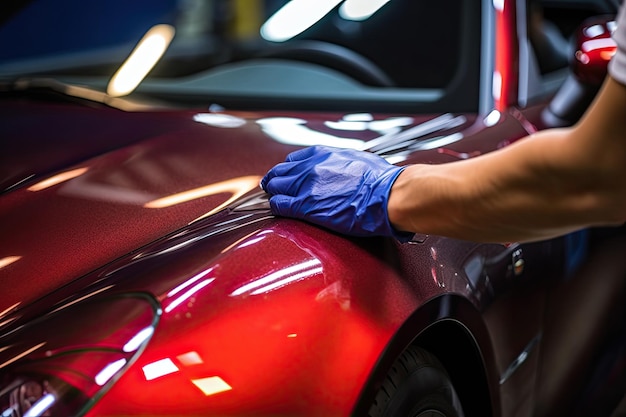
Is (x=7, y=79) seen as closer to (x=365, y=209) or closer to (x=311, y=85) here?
(x=311, y=85)

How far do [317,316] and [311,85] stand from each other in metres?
1.02

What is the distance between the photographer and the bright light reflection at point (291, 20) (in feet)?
7.34

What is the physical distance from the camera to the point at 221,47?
236 centimetres

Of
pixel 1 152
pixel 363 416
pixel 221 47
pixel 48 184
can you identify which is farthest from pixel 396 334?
pixel 221 47

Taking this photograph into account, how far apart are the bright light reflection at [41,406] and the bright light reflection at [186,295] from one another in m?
0.19

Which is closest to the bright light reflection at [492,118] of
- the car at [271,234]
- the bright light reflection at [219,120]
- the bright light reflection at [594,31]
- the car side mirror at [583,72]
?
the car at [271,234]

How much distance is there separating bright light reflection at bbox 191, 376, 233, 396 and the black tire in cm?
25

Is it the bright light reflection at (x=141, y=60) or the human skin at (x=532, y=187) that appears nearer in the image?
the human skin at (x=532, y=187)

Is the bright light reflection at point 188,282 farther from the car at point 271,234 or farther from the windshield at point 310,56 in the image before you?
the windshield at point 310,56

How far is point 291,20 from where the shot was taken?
228cm

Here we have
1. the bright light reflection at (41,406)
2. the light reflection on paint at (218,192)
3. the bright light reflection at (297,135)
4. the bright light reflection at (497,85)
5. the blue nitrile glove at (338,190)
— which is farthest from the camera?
the bright light reflection at (497,85)

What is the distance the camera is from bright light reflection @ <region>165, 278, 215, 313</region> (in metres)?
1.21

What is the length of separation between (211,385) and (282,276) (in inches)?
8.3

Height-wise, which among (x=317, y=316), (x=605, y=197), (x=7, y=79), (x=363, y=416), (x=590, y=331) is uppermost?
(x=7, y=79)
